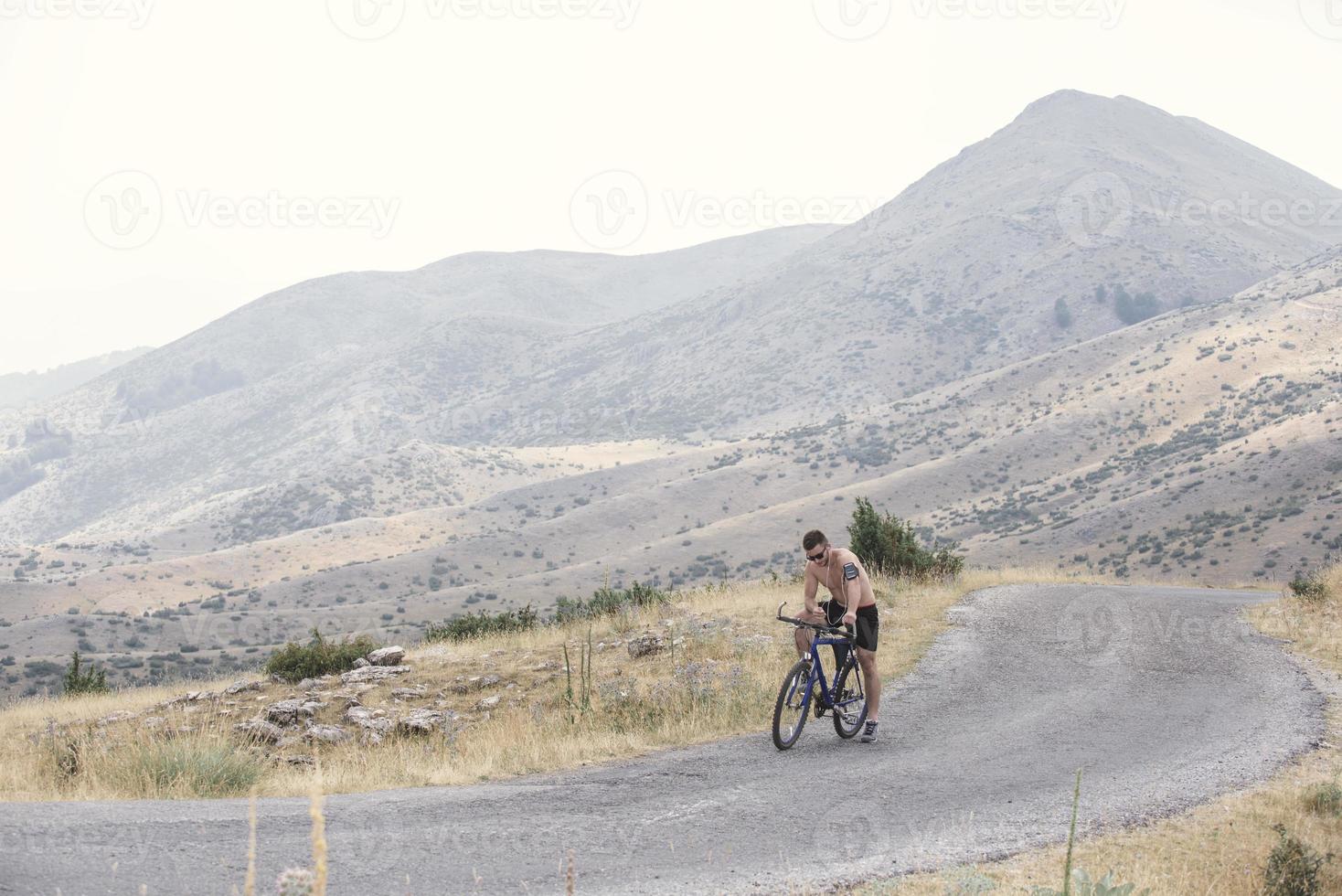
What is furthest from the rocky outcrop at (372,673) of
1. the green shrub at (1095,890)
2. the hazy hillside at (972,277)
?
the hazy hillside at (972,277)

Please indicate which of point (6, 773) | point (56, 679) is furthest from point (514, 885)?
point (56, 679)

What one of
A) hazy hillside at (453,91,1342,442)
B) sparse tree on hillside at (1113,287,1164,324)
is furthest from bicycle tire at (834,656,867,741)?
sparse tree on hillside at (1113,287,1164,324)

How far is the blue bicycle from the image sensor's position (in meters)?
9.19

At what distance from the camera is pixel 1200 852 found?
21.7 feet

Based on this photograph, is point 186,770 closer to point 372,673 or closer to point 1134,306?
point 372,673

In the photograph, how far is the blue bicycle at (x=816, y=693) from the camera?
30.1ft

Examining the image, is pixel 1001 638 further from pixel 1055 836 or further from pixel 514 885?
pixel 514 885

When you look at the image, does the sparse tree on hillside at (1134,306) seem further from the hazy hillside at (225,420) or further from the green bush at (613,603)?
the green bush at (613,603)

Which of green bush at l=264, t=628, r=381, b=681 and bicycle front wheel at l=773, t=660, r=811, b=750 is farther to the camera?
green bush at l=264, t=628, r=381, b=681

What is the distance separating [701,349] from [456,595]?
8783cm

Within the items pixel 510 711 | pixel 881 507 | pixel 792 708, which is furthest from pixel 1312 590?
pixel 881 507

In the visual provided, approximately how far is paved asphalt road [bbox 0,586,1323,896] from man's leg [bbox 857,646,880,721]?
1.15 ft

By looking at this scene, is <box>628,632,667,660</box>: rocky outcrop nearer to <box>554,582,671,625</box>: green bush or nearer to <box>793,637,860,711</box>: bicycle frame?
<box>554,582,671,625</box>: green bush

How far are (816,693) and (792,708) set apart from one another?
0.36 metres
